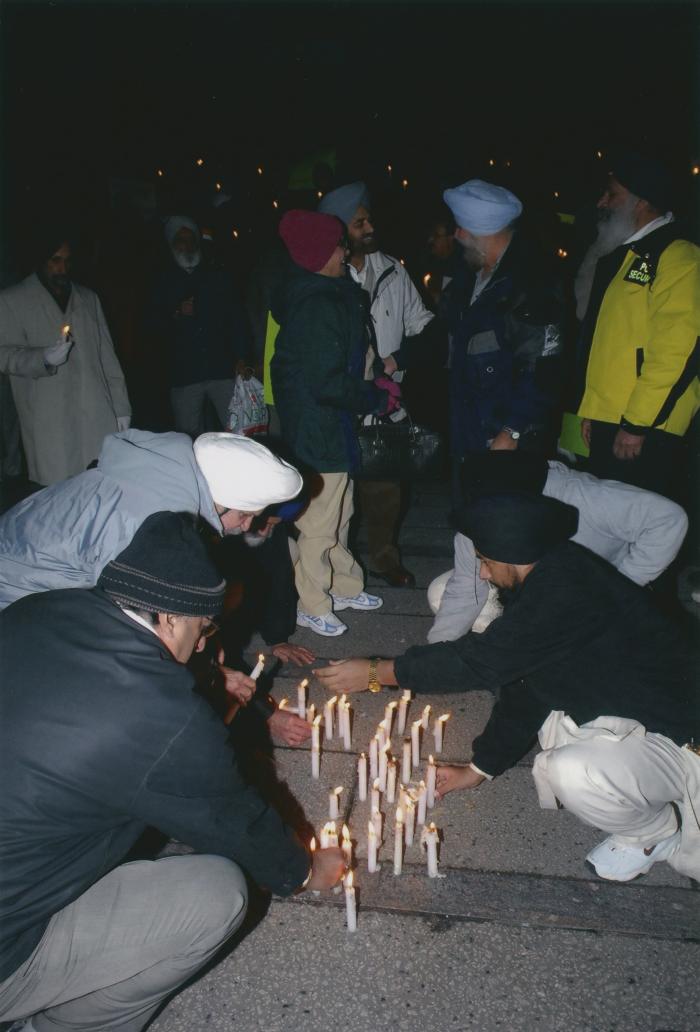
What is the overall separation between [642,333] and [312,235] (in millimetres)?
1986

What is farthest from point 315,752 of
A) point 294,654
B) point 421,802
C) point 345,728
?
point 294,654

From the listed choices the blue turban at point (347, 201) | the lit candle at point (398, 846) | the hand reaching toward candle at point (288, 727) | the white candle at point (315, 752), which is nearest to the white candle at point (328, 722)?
the hand reaching toward candle at point (288, 727)

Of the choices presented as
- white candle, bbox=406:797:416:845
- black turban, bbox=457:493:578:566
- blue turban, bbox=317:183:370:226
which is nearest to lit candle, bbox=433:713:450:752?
white candle, bbox=406:797:416:845

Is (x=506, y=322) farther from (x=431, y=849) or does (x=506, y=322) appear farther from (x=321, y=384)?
(x=431, y=849)

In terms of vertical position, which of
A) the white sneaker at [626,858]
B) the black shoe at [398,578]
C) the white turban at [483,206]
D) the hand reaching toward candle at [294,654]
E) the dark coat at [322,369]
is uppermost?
the white turban at [483,206]

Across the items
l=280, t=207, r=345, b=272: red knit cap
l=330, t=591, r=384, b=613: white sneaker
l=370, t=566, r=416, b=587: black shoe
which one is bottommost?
l=370, t=566, r=416, b=587: black shoe

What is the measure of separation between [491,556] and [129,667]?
1459 mm

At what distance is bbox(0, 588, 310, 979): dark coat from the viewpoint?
1.81 metres

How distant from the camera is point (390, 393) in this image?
185 inches

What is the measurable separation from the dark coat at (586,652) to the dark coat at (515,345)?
5.26 ft

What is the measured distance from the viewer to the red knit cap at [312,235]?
420cm

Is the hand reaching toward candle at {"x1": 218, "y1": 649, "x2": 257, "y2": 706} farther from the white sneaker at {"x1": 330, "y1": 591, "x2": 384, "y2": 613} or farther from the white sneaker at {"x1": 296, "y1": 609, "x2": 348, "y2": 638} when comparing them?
the white sneaker at {"x1": 330, "y1": 591, "x2": 384, "y2": 613}

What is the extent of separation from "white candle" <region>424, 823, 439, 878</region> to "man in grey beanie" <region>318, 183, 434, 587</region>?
2.73 metres

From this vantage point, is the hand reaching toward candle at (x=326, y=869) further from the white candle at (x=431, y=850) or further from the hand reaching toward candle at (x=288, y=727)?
the hand reaching toward candle at (x=288, y=727)
